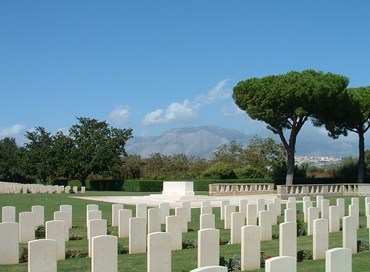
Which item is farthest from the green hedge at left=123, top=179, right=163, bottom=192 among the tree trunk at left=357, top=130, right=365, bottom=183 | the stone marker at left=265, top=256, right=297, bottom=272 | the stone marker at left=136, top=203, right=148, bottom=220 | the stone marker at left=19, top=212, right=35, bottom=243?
the stone marker at left=265, top=256, right=297, bottom=272

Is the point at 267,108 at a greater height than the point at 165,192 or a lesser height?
greater

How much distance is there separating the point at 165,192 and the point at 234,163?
2714 centimetres

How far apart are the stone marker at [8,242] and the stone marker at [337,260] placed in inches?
252

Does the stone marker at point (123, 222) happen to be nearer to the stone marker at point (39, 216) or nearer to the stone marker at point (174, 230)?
the stone marker at point (39, 216)

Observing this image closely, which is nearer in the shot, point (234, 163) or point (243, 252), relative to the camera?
point (243, 252)

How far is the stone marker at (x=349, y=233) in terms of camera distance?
1200 cm

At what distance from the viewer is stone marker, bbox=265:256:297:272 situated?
6.16 meters

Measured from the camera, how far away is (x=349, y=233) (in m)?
12.1

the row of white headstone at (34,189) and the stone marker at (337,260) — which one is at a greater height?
the stone marker at (337,260)

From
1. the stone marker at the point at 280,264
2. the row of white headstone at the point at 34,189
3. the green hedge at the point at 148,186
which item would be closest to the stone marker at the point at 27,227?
the stone marker at the point at 280,264

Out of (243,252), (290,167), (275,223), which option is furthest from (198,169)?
(243,252)

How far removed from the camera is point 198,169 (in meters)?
65.8

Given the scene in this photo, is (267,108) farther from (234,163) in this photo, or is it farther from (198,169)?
(198,169)

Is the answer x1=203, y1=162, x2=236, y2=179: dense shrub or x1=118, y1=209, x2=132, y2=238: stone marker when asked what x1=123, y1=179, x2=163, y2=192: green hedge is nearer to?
x1=203, y1=162, x2=236, y2=179: dense shrub
